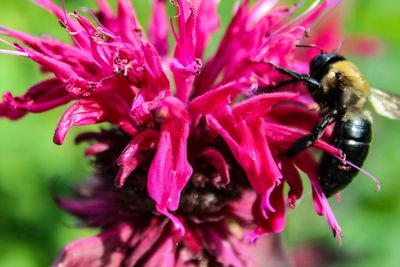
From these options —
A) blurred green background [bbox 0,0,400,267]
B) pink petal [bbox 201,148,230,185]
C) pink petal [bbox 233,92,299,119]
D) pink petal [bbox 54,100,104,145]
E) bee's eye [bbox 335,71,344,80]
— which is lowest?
blurred green background [bbox 0,0,400,267]

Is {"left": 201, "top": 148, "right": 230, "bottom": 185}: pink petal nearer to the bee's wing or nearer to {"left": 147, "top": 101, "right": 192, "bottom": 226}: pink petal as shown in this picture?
{"left": 147, "top": 101, "right": 192, "bottom": 226}: pink petal

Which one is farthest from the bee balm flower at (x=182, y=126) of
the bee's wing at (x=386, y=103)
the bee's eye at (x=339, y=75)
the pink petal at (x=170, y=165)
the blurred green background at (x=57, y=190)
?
the blurred green background at (x=57, y=190)

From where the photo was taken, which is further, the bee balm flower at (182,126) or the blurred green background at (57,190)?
the blurred green background at (57,190)

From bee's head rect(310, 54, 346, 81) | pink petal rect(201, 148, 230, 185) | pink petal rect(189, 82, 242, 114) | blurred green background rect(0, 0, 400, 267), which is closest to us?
pink petal rect(189, 82, 242, 114)

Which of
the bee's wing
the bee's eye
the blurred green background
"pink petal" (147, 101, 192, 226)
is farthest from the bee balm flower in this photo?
the blurred green background

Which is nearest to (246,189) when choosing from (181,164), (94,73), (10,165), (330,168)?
(330,168)

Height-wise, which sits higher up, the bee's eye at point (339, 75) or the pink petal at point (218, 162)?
the bee's eye at point (339, 75)

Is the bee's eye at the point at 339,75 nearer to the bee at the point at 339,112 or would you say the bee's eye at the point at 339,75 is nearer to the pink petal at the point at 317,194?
the bee at the point at 339,112

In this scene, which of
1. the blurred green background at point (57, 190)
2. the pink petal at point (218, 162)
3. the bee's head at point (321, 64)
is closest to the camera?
the pink petal at point (218, 162)

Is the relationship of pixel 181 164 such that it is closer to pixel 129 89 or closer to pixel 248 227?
pixel 129 89
